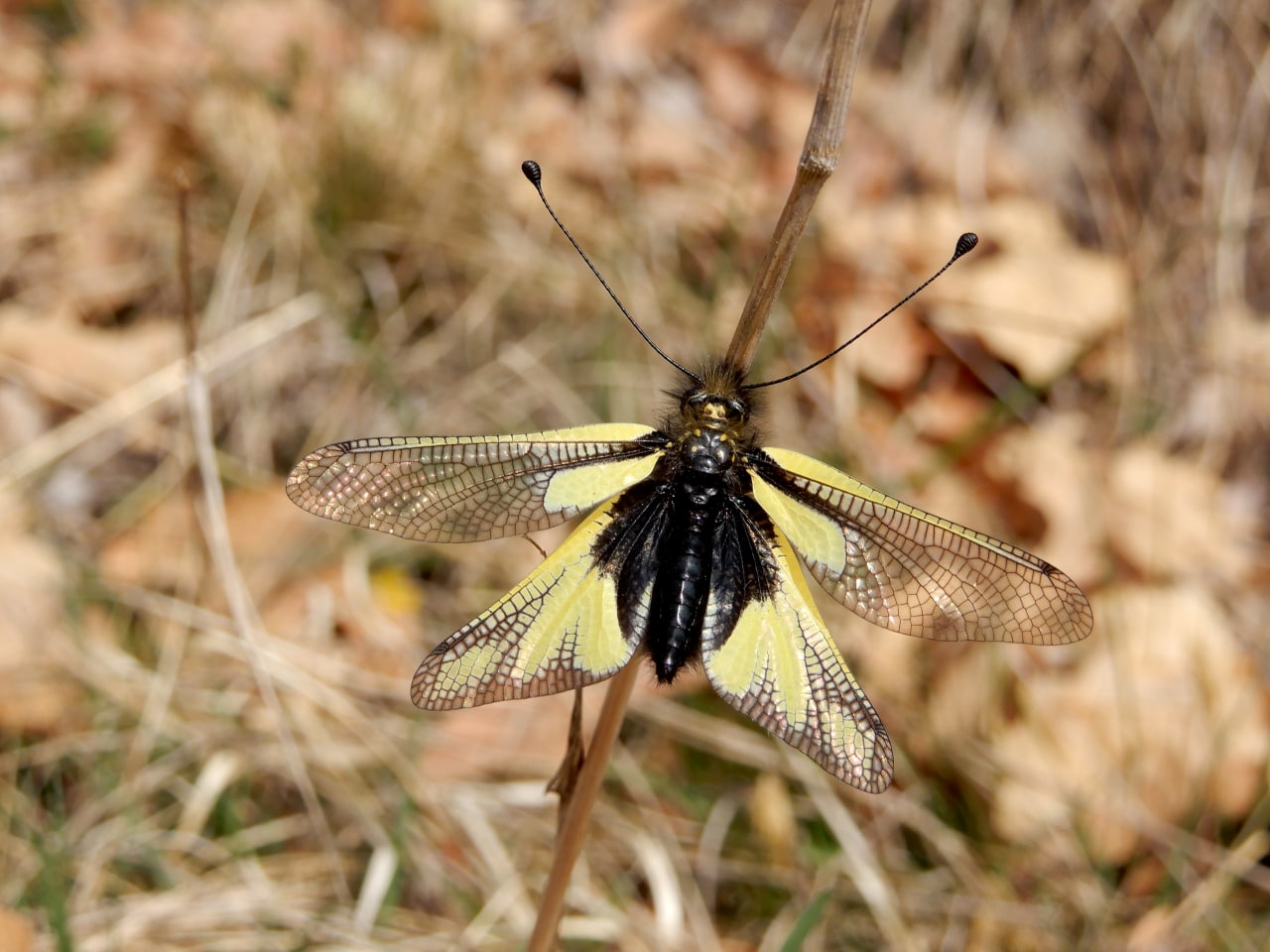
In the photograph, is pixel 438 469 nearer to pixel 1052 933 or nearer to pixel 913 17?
pixel 1052 933

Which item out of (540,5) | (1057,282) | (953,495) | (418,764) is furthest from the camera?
(540,5)

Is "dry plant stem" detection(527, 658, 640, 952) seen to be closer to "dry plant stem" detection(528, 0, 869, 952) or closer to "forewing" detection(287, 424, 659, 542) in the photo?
"dry plant stem" detection(528, 0, 869, 952)

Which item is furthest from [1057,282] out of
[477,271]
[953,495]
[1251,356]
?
[477,271]

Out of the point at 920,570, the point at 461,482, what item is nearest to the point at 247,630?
the point at 461,482

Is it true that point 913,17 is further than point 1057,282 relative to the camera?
Yes

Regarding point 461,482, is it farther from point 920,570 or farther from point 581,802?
point 920,570

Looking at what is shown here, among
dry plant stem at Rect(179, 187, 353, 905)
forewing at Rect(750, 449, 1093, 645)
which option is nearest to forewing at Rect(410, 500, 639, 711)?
forewing at Rect(750, 449, 1093, 645)

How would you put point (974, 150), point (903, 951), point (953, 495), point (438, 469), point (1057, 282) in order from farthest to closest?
point (974, 150), point (1057, 282), point (953, 495), point (903, 951), point (438, 469)
